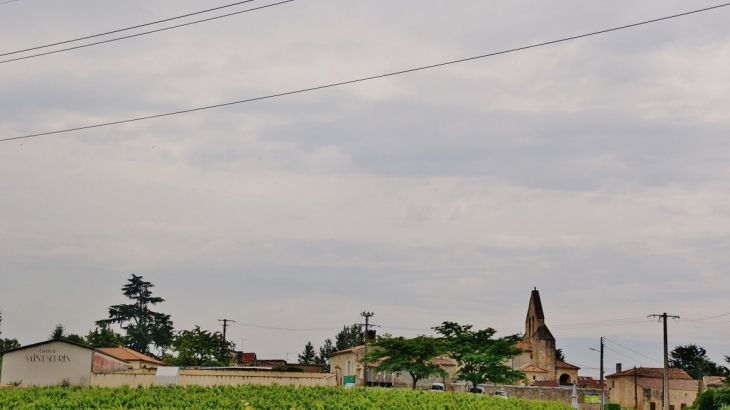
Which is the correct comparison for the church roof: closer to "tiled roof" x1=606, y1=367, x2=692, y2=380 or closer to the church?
the church

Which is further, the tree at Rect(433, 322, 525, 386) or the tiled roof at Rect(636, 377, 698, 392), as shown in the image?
the tiled roof at Rect(636, 377, 698, 392)

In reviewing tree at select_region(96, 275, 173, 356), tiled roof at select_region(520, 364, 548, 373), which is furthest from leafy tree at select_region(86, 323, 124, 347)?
tiled roof at select_region(520, 364, 548, 373)

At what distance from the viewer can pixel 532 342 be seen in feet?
403

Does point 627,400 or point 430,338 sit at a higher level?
point 430,338

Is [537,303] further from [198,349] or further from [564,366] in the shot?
[198,349]

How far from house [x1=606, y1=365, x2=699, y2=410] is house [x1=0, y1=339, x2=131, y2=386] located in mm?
61953

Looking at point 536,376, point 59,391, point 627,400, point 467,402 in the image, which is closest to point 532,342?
point 536,376

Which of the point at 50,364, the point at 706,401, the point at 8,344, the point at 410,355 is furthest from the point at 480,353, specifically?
the point at 8,344

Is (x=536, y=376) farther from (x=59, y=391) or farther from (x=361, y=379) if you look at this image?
(x=59, y=391)

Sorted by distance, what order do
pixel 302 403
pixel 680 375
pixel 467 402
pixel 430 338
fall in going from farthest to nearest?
1. pixel 680 375
2. pixel 430 338
3. pixel 467 402
4. pixel 302 403

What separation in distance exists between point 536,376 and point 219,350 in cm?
4852

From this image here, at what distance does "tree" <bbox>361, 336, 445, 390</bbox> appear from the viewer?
65.8m

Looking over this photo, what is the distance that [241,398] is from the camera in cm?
3347

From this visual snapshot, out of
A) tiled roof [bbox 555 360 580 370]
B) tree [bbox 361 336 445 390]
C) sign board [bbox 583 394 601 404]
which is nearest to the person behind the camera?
tree [bbox 361 336 445 390]
